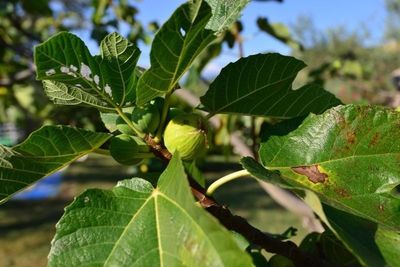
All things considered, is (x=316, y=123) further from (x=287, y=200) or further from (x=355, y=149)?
(x=287, y=200)

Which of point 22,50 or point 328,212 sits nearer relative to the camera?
point 328,212

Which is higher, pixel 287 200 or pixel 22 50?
pixel 22 50

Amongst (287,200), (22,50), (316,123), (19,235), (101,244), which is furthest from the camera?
(19,235)

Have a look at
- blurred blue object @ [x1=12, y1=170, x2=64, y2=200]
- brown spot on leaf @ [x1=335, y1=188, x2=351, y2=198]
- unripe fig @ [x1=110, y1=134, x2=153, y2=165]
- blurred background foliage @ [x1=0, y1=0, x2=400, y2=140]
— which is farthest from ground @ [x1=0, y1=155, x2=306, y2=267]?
brown spot on leaf @ [x1=335, y1=188, x2=351, y2=198]

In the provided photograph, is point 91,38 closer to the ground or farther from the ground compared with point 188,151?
farther from the ground

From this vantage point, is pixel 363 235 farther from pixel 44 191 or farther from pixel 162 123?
pixel 44 191

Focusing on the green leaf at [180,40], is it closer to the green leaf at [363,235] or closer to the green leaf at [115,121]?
the green leaf at [115,121]

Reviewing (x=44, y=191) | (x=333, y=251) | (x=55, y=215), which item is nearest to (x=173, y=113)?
(x=333, y=251)

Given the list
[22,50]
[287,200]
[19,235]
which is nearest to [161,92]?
[287,200]

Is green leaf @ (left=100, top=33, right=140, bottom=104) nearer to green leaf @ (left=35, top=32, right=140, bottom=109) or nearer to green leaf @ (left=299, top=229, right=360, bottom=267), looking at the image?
green leaf @ (left=35, top=32, right=140, bottom=109)
